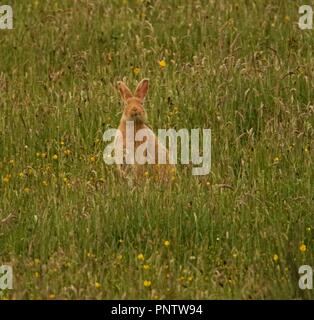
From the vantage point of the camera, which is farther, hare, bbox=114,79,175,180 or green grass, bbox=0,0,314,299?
hare, bbox=114,79,175,180

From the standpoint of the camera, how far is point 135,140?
8398mm

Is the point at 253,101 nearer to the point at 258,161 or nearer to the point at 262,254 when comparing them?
the point at 258,161

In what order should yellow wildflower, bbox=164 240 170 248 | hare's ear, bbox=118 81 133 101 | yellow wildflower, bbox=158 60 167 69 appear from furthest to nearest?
yellow wildflower, bbox=158 60 167 69 < hare's ear, bbox=118 81 133 101 < yellow wildflower, bbox=164 240 170 248

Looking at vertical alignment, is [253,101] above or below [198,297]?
above

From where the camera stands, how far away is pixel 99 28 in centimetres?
1080

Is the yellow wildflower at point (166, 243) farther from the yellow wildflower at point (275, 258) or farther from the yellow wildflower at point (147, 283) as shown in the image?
the yellow wildflower at point (275, 258)

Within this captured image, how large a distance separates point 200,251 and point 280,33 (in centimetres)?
418

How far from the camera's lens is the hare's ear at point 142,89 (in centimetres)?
841

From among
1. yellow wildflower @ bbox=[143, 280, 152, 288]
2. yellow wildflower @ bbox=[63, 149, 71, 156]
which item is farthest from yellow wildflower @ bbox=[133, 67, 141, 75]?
yellow wildflower @ bbox=[143, 280, 152, 288]

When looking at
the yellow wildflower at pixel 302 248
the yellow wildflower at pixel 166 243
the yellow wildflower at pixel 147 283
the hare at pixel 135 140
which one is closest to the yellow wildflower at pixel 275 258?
the yellow wildflower at pixel 302 248

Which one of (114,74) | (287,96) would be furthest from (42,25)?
(287,96)

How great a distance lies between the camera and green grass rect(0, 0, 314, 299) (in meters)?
6.61

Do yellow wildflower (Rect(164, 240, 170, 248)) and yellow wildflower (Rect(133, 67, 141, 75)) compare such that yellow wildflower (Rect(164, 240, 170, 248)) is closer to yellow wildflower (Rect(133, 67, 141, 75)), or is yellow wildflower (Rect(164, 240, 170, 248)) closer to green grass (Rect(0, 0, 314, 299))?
green grass (Rect(0, 0, 314, 299))

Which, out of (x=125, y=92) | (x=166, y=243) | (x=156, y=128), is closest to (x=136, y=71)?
(x=156, y=128)
